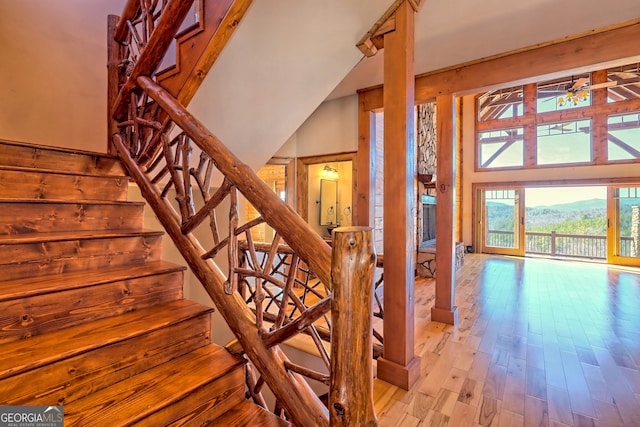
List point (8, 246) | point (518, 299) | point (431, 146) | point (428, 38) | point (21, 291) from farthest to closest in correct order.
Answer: point (431, 146) → point (518, 299) → point (428, 38) → point (8, 246) → point (21, 291)

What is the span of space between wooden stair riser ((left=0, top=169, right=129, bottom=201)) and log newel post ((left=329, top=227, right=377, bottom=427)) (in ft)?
6.25

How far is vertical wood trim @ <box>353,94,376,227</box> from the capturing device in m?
3.84

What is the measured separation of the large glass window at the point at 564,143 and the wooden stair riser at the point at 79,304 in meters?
9.19

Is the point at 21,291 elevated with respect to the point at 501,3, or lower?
lower

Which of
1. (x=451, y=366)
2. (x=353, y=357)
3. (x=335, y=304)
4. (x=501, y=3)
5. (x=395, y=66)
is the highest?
(x=501, y=3)

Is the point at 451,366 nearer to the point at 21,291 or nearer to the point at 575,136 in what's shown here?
the point at 21,291

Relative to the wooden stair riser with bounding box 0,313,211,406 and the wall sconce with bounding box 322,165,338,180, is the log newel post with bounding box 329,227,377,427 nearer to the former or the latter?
the wooden stair riser with bounding box 0,313,211,406

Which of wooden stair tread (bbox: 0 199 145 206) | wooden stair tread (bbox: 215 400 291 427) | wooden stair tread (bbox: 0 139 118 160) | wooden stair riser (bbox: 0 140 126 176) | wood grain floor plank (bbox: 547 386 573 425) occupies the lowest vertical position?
wood grain floor plank (bbox: 547 386 573 425)

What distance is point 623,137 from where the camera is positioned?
670 centimetres

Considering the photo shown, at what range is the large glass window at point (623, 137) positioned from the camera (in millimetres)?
6559

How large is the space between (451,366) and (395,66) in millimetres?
2193

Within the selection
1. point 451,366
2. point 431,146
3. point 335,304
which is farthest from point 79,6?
point 431,146

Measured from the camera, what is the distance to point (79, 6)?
2.66 metres

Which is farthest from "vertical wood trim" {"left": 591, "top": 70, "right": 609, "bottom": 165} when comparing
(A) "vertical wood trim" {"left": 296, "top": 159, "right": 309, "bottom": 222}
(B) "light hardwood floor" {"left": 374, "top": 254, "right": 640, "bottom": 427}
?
(A) "vertical wood trim" {"left": 296, "top": 159, "right": 309, "bottom": 222}
